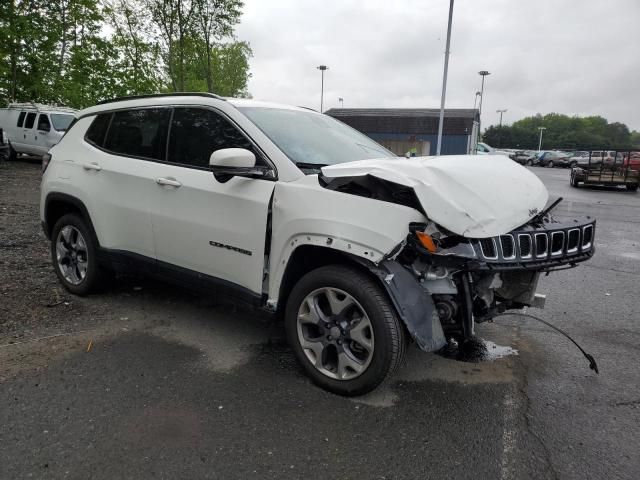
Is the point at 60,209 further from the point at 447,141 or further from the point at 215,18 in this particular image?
the point at 447,141

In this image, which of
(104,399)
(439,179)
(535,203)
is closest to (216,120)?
(439,179)

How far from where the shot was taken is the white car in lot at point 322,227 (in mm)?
2766

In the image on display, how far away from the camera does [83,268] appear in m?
4.67

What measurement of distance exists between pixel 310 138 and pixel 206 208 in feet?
3.10

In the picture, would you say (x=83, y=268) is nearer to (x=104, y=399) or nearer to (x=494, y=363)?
(x=104, y=399)

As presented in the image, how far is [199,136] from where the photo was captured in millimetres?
3777

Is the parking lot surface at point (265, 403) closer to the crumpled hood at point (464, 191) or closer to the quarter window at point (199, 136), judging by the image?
the crumpled hood at point (464, 191)

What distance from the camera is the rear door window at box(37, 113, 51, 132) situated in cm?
1742

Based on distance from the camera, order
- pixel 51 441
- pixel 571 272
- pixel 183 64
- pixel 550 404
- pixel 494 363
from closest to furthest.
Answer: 1. pixel 51 441
2. pixel 550 404
3. pixel 494 363
4. pixel 571 272
5. pixel 183 64

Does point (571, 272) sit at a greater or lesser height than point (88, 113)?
lesser

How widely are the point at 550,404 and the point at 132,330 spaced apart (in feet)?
10.2

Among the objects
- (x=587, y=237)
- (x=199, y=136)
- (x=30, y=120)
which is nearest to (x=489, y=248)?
(x=587, y=237)

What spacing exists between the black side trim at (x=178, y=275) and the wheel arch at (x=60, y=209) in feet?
0.98

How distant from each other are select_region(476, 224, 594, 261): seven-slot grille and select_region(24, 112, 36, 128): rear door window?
62.7 ft
